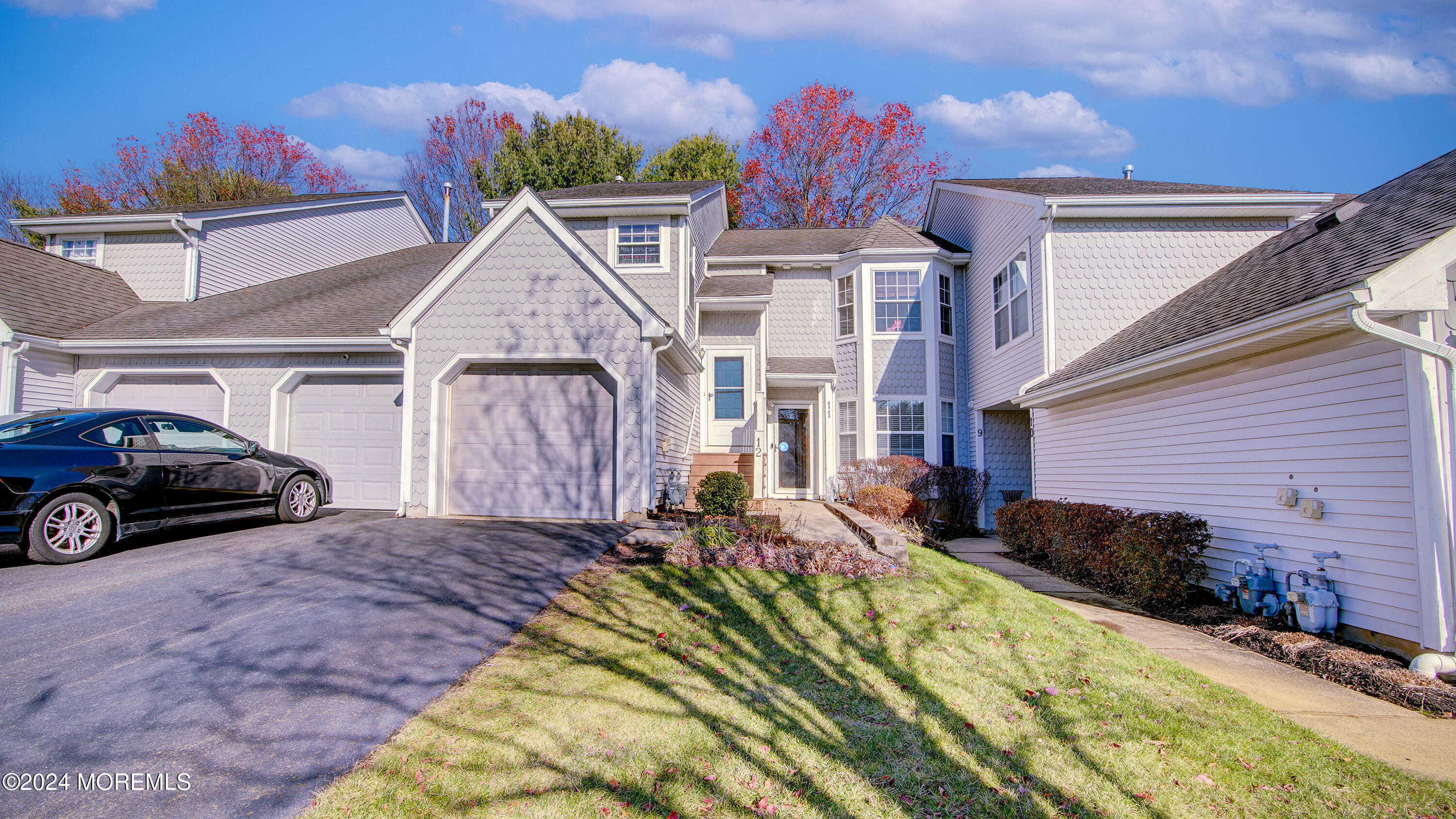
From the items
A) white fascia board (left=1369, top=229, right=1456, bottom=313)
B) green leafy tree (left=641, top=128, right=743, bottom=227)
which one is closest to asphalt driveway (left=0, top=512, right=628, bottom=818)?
white fascia board (left=1369, top=229, right=1456, bottom=313)

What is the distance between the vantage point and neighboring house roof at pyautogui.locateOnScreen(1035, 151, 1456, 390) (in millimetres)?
5711

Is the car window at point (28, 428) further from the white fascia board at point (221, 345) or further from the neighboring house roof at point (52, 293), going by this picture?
the neighboring house roof at point (52, 293)

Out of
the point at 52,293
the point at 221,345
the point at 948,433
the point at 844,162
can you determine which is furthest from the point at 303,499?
the point at 844,162

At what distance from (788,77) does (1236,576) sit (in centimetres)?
2630

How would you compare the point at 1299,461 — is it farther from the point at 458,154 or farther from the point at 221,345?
the point at 458,154

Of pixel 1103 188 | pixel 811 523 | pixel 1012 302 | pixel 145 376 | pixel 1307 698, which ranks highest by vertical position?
pixel 1103 188

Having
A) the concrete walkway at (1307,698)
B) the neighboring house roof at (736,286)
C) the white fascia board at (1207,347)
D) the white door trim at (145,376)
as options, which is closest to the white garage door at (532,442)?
the white door trim at (145,376)

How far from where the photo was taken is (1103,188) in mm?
12266

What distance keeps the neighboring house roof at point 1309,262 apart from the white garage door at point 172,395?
1451cm

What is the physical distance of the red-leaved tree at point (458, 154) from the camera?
29688mm

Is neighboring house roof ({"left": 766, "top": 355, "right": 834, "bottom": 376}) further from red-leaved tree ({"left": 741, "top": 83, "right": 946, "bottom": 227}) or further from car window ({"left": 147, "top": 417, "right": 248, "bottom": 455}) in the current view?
red-leaved tree ({"left": 741, "top": 83, "right": 946, "bottom": 227})

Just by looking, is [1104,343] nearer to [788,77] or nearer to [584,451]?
[584,451]

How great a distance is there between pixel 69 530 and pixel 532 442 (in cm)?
486

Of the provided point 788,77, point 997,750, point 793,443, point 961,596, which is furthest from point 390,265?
point 788,77
